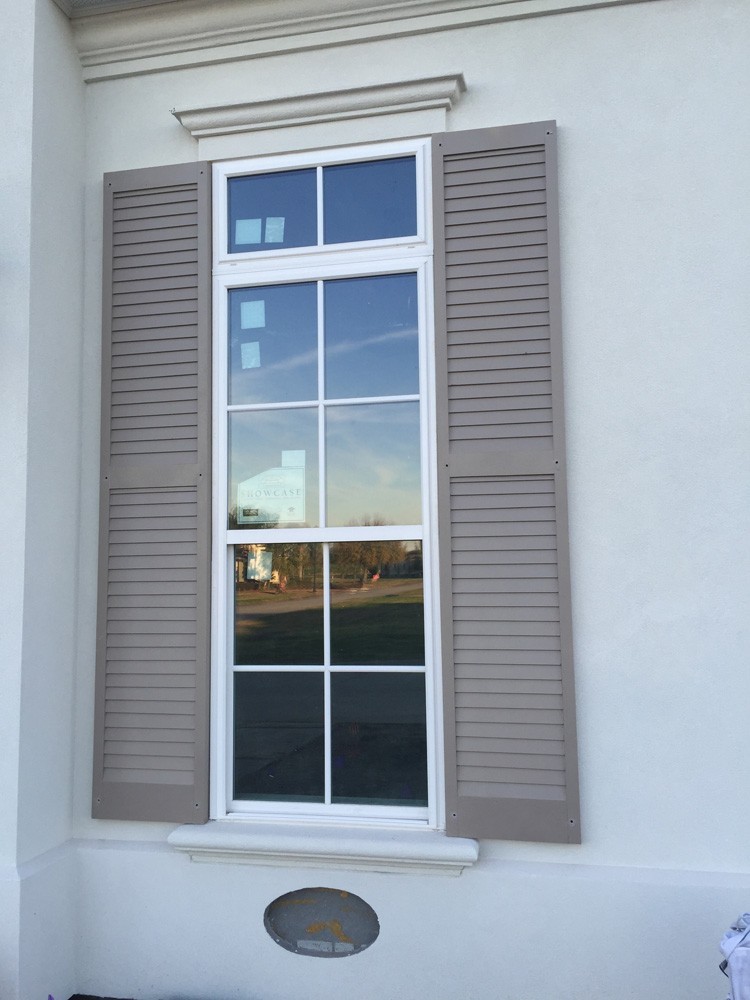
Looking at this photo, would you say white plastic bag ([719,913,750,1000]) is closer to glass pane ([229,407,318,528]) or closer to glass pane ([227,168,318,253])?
glass pane ([229,407,318,528])

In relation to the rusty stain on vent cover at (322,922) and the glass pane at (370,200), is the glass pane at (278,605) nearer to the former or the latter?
the rusty stain on vent cover at (322,922)

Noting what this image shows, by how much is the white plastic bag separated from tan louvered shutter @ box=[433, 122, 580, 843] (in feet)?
1.86

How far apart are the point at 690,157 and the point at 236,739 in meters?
2.70

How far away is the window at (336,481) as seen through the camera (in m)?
2.89

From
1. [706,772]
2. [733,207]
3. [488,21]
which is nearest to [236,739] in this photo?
Answer: [706,772]

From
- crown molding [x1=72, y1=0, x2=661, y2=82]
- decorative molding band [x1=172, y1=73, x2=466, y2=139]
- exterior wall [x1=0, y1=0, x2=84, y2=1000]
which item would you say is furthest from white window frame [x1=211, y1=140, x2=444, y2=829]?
exterior wall [x1=0, y1=0, x2=84, y2=1000]

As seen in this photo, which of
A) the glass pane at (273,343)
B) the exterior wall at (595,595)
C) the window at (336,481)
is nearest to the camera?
the exterior wall at (595,595)

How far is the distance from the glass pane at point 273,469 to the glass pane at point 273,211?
2.23ft

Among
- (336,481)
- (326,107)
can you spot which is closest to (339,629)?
(336,481)

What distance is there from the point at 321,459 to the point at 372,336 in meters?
0.51

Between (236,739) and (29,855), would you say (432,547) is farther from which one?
(29,855)

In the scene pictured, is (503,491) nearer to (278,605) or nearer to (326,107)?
(278,605)

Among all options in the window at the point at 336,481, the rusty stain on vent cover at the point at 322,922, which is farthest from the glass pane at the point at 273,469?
the rusty stain on vent cover at the point at 322,922

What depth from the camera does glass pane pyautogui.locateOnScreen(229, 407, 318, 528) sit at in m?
3.18
